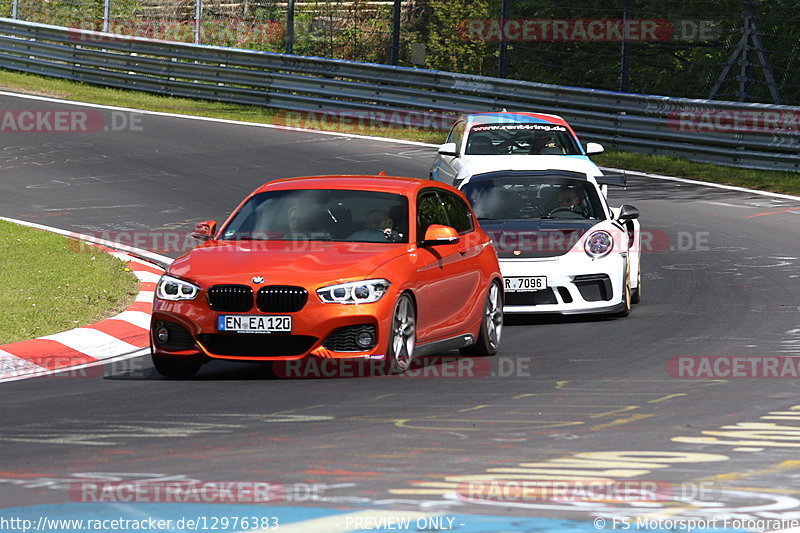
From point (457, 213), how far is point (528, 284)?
161 centimetres

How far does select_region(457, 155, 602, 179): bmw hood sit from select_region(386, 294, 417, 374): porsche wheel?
5.26m

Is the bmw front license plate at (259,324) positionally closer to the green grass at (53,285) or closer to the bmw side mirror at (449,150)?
the green grass at (53,285)

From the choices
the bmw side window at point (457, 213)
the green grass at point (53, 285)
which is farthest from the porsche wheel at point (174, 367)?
the bmw side window at point (457, 213)

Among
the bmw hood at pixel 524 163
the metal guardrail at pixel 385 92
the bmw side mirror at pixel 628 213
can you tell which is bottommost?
the bmw side mirror at pixel 628 213

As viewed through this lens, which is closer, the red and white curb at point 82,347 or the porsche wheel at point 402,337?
the porsche wheel at point 402,337

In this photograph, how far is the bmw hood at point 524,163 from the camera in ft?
51.3

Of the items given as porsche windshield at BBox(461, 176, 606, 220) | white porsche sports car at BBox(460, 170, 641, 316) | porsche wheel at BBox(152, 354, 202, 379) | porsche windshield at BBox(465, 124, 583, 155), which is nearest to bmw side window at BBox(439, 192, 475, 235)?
white porsche sports car at BBox(460, 170, 641, 316)

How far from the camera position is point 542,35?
32031mm

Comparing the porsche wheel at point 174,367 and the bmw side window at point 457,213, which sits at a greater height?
the bmw side window at point 457,213

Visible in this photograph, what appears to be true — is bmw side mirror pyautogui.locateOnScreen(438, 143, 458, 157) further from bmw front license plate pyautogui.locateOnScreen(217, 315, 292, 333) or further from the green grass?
bmw front license plate pyautogui.locateOnScreen(217, 315, 292, 333)

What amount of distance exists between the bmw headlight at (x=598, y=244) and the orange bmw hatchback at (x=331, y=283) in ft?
6.41

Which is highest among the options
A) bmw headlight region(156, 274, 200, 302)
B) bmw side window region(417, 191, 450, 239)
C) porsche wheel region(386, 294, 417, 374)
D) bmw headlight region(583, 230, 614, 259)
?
bmw side window region(417, 191, 450, 239)

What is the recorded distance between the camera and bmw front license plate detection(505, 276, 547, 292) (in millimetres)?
12883

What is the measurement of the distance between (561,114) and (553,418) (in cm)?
1817
